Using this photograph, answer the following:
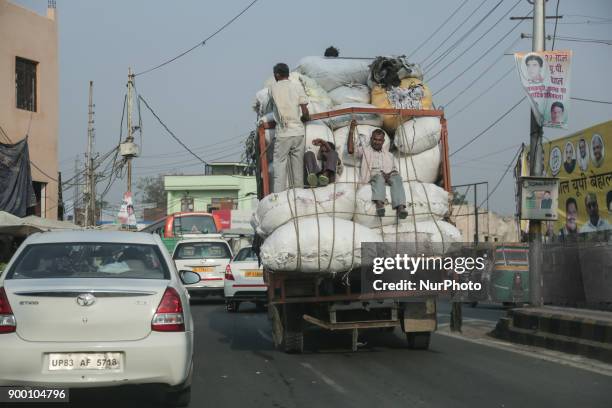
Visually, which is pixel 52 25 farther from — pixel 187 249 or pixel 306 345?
pixel 306 345

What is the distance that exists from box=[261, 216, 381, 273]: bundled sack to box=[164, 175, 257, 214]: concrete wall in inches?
2116

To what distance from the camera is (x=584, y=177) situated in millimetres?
18344

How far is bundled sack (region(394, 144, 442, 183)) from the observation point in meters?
10.1

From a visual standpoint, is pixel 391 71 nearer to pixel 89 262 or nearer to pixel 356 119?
pixel 356 119

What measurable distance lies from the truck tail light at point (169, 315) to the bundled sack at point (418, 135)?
15.8 ft

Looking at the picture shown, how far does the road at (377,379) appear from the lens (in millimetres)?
6980

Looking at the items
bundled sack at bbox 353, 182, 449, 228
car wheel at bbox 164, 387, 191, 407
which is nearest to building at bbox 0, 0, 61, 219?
bundled sack at bbox 353, 182, 449, 228

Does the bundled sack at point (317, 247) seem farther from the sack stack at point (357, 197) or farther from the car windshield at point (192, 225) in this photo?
the car windshield at point (192, 225)

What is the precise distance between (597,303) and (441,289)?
8358mm

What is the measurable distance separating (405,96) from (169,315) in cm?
582

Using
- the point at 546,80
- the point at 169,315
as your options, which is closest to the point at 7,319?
the point at 169,315

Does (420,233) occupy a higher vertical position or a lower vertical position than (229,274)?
higher

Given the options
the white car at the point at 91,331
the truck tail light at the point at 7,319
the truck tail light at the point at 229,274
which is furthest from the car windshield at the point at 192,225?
the truck tail light at the point at 7,319

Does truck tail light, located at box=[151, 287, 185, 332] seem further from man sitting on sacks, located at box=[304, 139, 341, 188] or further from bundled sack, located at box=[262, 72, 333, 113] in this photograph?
bundled sack, located at box=[262, 72, 333, 113]
